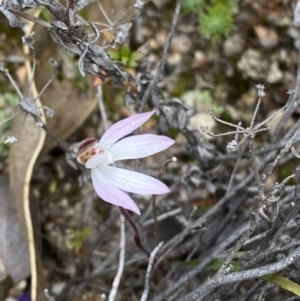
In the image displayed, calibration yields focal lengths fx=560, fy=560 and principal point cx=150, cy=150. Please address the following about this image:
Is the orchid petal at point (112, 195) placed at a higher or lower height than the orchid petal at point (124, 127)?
lower

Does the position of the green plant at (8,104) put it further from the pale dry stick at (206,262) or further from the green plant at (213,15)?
the pale dry stick at (206,262)

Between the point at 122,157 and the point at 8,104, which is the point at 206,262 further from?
the point at 8,104

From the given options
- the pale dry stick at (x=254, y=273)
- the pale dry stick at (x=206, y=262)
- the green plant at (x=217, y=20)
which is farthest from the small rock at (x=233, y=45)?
the pale dry stick at (x=254, y=273)

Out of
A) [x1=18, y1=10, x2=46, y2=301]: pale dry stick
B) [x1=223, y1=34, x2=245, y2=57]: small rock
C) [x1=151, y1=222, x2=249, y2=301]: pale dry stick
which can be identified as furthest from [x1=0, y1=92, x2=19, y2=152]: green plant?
[x1=151, y1=222, x2=249, y2=301]: pale dry stick

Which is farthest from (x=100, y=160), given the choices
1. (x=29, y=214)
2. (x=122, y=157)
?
(x=29, y=214)

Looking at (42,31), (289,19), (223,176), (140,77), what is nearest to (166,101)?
(140,77)

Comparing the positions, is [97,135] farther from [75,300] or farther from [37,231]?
[75,300]
